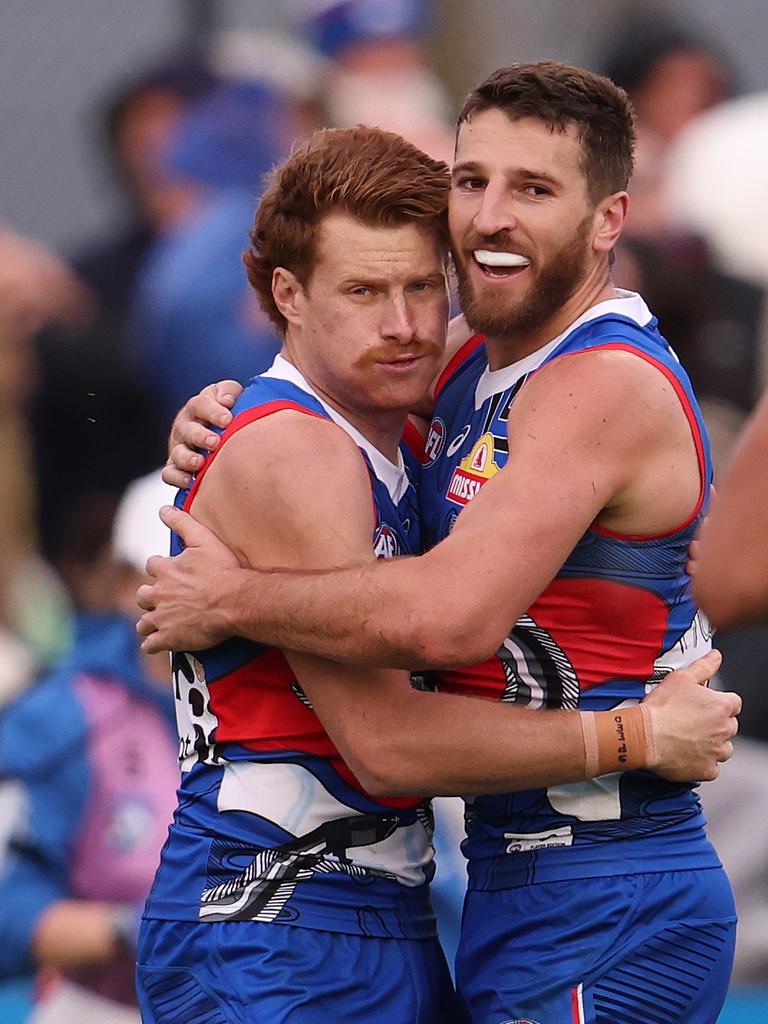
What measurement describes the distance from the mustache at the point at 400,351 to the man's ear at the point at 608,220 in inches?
14.7

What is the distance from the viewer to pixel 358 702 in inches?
133

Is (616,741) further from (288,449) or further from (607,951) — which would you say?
(288,449)

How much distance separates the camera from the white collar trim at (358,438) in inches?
142

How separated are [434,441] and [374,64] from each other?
4561 mm

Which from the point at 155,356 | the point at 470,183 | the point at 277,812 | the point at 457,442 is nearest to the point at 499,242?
the point at 470,183

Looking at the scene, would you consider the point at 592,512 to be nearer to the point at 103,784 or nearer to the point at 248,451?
the point at 248,451

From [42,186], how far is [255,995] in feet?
21.9

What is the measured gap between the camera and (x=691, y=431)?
3479mm

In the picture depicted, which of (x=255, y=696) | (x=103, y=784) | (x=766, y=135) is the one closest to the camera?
(x=255, y=696)

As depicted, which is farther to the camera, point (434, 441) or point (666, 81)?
point (666, 81)

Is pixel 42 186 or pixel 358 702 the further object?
pixel 42 186

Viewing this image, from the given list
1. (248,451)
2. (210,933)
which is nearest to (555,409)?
(248,451)

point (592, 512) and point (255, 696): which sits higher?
point (592, 512)

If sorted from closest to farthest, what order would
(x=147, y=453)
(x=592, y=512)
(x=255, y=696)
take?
1. (x=592, y=512)
2. (x=255, y=696)
3. (x=147, y=453)
